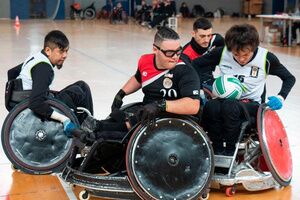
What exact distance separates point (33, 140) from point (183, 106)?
4.45 ft

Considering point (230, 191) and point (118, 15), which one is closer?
point (230, 191)

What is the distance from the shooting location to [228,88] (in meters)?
3.83

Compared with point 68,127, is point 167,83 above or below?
above

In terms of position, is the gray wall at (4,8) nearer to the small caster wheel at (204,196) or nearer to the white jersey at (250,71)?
the white jersey at (250,71)

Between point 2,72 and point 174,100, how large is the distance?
6303 mm

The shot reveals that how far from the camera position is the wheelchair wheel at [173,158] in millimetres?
3338

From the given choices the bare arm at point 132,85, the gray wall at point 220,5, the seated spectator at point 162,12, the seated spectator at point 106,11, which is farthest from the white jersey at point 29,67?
the gray wall at point 220,5

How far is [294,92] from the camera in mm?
7516

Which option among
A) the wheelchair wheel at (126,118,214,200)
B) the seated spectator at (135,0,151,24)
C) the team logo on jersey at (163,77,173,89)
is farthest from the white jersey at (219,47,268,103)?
the seated spectator at (135,0,151,24)

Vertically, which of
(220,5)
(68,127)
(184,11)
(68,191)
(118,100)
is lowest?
(68,191)

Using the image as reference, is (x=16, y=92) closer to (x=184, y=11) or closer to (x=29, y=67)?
(x=29, y=67)

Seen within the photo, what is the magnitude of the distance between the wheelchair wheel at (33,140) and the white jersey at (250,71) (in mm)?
1271

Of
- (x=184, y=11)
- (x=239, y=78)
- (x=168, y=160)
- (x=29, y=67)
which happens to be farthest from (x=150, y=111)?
(x=184, y=11)

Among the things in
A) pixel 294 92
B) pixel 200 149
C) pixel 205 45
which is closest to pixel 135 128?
pixel 200 149
